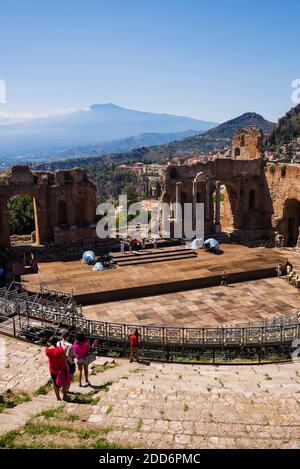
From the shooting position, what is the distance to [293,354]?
58.6 feet

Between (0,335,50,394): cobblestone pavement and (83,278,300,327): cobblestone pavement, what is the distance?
5775 mm

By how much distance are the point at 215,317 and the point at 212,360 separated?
4383 mm

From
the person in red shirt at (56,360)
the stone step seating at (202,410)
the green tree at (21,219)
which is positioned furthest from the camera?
the green tree at (21,219)

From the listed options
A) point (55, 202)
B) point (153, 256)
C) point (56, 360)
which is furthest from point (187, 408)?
point (55, 202)

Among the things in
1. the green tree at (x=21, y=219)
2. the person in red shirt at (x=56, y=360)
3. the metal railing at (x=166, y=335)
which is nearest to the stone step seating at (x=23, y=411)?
the person in red shirt at (x=56, y=360)

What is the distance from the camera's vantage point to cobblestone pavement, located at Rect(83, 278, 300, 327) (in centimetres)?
2127

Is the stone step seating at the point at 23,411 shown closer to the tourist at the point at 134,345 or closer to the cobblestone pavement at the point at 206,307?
the tourist at the point at 134,345

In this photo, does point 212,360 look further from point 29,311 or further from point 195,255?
point 195,255

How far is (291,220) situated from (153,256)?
14172 mm

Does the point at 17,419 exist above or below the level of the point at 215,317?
above

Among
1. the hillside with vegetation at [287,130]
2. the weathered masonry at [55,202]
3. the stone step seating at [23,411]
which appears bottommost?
the stone step seating at [23,411]

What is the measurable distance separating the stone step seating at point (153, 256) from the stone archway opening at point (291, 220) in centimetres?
→ 1043

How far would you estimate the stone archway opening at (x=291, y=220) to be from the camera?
1458 inches
